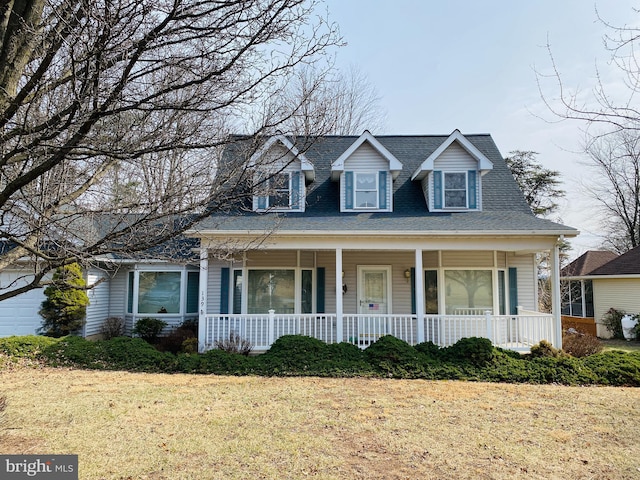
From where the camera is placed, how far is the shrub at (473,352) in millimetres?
9164

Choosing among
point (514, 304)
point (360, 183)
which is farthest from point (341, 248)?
point (514, 304)

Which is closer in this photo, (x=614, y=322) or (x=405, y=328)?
(x=405, y=328)

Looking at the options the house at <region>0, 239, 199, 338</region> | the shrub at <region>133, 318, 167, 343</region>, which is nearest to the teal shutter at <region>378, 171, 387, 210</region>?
the house at <region>0, 239, 199, 338</region>

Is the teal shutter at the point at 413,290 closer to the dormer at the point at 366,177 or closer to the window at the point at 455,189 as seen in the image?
the dormer at the point at 366,177

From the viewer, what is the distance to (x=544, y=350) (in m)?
9.70

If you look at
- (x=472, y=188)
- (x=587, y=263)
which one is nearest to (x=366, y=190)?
(x=472, y=188)

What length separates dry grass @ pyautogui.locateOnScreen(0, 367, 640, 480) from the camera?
4.47m

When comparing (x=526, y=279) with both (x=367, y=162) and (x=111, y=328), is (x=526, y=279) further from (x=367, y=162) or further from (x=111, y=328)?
(x=111, y=328)

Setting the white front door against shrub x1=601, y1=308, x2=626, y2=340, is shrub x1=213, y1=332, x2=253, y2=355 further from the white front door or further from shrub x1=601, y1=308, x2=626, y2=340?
shrub x1=601, y1=308, x2=626, y2=340

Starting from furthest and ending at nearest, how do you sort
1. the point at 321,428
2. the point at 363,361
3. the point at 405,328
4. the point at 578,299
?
the point at 578,299
the point at 405,328
the point at 363,361
the point at 321,428

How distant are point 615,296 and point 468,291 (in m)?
10.9

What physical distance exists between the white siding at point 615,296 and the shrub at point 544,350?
10205 millimetres

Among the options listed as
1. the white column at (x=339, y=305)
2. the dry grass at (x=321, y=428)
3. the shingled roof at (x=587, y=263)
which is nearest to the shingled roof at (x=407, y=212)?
the white column at (x=339, y=305)

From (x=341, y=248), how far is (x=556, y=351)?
231 inches
